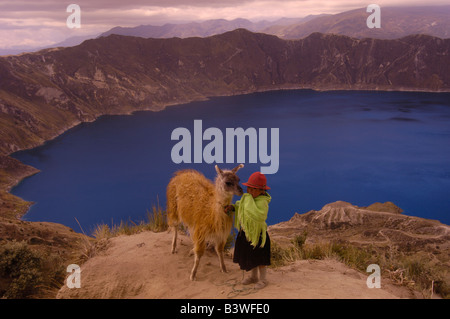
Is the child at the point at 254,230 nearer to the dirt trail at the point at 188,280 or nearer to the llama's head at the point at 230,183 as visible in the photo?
the llama's head at the point at 230,183

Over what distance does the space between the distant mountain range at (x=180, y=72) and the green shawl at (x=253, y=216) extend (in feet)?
190

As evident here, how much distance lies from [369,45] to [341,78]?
18.3 meters

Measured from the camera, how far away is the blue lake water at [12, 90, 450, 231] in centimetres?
3584

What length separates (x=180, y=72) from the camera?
359ft

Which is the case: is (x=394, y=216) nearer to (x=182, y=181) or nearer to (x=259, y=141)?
(x=182, y=181)

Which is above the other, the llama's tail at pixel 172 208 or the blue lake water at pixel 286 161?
the llama's tail at pixel 172 208

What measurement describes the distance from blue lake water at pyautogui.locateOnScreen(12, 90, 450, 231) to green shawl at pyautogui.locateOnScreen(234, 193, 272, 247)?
2581cm

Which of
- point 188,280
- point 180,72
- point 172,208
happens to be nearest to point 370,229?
point 172,208

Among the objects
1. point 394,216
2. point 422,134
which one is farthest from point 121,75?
point 394,216

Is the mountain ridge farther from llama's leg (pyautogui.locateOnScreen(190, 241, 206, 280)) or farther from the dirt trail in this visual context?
llama's leg (pyautogui.locateOnScreen(190, 241, 206, 280))

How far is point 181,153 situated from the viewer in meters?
50.8

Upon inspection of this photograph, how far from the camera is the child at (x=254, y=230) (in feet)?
16.6

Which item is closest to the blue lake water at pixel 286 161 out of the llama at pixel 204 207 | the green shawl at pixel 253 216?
the llama at pixel 204 207

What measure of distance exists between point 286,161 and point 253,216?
45209mm
